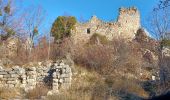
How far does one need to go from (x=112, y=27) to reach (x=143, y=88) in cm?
1635

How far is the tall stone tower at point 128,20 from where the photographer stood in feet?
115

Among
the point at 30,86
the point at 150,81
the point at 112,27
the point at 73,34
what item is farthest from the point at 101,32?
the point at 30,86

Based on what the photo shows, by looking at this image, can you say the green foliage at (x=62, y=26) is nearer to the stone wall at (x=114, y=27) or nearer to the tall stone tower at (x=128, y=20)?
the stone wall at (x=114, y=27)

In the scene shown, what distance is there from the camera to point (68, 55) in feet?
69.2

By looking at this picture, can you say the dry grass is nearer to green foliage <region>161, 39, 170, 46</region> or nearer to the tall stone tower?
green foliage <region>161, 39, 170, 46</region>


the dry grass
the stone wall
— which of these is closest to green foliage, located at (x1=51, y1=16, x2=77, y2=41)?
the stone wall

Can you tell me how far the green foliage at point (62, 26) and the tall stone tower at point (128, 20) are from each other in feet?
18.4

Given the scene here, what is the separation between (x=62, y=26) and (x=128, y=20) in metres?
9.01

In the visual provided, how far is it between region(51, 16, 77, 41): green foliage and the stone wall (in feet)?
2.09

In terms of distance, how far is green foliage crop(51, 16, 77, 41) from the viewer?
2839cm

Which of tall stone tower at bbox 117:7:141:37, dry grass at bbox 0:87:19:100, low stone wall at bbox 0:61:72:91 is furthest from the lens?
tall stone tower at bbox 117:7:141:37

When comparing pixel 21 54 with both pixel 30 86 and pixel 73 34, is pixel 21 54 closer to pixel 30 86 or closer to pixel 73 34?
pixel 30 86

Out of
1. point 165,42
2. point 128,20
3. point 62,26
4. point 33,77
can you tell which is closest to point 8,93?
point 33,77

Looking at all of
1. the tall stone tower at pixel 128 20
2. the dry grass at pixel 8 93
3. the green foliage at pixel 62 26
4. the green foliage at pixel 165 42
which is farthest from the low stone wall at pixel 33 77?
the tall stone tower at pixel 128 20
